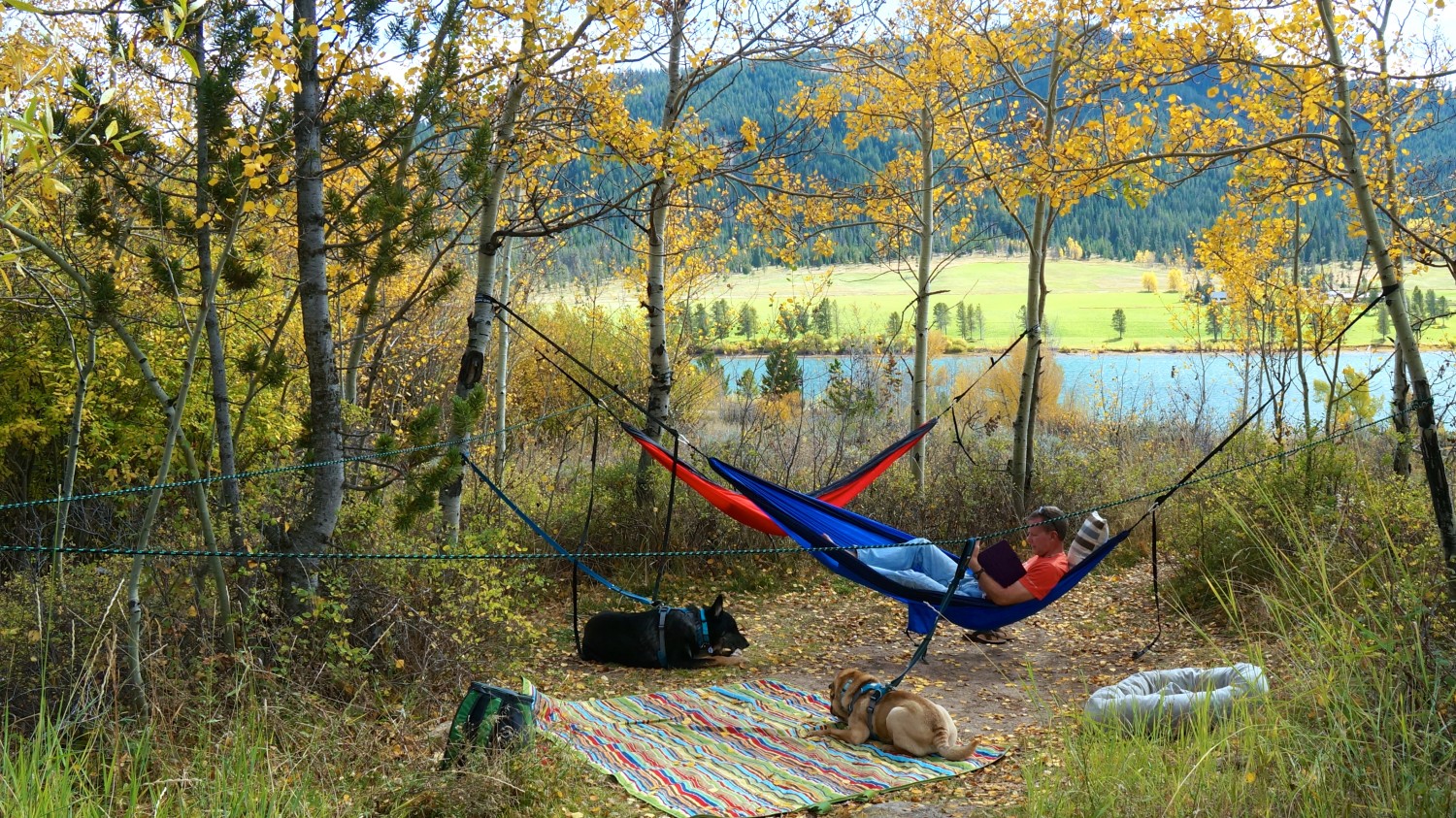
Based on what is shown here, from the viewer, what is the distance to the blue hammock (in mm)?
3732

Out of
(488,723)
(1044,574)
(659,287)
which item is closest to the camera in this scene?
(488,723)

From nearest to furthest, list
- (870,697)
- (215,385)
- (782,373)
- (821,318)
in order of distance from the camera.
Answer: (215,385)
(870,697)
(782,373)
(821,318)

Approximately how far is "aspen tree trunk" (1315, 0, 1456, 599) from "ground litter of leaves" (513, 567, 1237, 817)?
2.32 feet

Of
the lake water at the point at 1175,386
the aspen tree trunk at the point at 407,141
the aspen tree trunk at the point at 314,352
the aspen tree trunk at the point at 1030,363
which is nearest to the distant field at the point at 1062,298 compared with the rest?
the lake water at the point at 1175,386

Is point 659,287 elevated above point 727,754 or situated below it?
above

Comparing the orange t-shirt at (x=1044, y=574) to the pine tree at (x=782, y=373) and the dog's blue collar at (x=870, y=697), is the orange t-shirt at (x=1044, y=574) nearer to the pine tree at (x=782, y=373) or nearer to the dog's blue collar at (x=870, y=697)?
the dog's blue collar at (x=870, y=697)

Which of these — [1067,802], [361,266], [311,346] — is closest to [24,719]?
[311,346]

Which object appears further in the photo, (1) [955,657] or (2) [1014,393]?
(2) [1014,393]

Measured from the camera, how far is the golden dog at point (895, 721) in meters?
3.13

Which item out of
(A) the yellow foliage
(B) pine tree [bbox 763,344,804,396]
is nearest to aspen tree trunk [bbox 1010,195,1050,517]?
(B) pine tree [bbox 763,344,804,396]

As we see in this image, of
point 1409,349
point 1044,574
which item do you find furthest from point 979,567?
point 1409,349

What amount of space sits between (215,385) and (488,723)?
125 cm

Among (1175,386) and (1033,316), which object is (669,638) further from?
(1175,386)

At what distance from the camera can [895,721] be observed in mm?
3172
